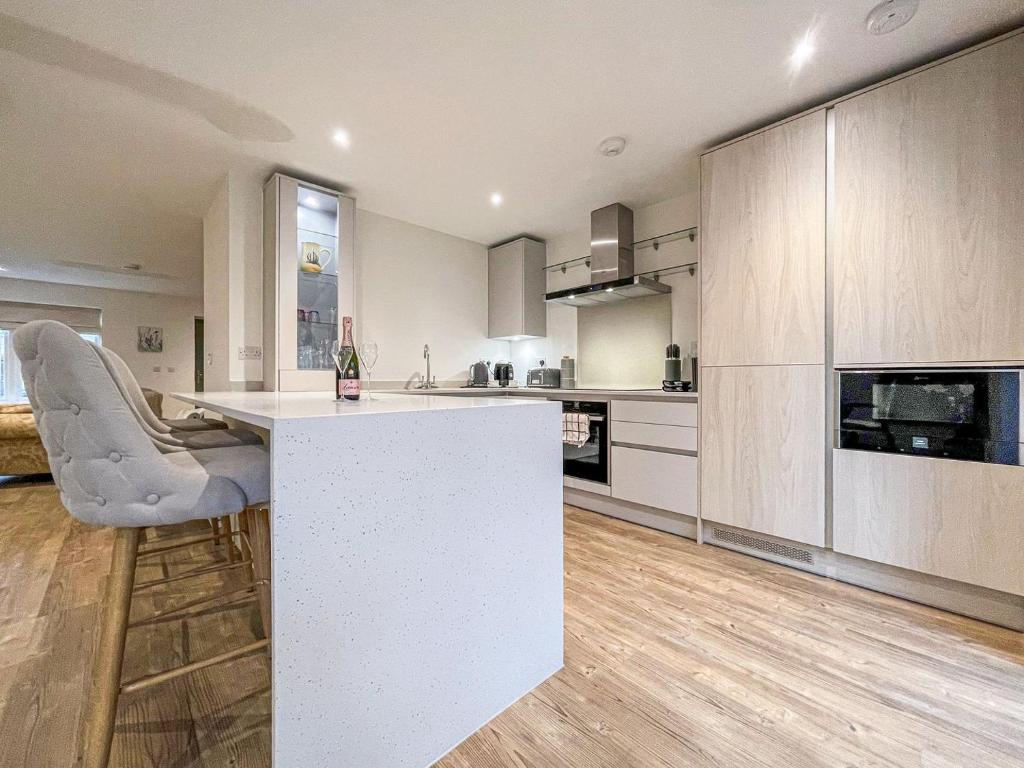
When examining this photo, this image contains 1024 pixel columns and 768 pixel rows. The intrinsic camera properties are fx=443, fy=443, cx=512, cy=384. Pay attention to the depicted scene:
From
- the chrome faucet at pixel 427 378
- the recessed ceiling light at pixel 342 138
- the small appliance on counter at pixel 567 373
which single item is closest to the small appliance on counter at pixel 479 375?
the chrome faucet at pixel 427 378

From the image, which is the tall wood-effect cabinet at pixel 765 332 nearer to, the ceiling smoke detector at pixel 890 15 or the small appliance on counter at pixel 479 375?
the ceiling smoke detector at pixel 890 15

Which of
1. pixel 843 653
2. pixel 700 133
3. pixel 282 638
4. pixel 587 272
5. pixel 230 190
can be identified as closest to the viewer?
pixel 282 638

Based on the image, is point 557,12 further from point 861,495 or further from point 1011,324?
point 861,495

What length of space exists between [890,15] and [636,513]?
2.65 metres

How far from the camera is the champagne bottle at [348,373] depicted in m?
1.47

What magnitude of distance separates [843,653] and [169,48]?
11.4 ft

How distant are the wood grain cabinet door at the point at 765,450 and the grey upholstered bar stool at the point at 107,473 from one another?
90.0 inches

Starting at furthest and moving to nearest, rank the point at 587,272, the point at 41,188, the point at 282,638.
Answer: the point at 587,272, the point at 41,188, the point at 282,638

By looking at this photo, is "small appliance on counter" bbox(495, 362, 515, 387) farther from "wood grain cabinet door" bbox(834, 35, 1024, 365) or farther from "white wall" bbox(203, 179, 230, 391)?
"wood grain cabinet door" bbox(834, 35, 1024, 365)

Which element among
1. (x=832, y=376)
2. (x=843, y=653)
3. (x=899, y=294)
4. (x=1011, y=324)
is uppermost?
(x=899, y=294)

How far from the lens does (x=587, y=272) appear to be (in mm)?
4055

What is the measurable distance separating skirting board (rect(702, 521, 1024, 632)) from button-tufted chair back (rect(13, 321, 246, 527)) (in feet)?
8.20

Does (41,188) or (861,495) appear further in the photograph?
(41,188)

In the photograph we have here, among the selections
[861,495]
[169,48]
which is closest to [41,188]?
[169,48]
